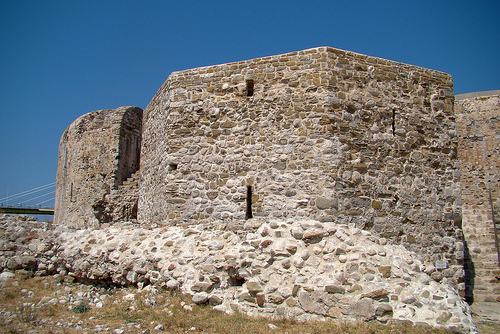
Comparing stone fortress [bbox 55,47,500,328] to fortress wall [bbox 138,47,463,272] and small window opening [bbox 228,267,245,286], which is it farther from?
small window opening [bbox 228,267,245,286]

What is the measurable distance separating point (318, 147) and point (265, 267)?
275 cm

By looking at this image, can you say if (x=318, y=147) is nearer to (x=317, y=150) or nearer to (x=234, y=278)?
(x=317, y=150)

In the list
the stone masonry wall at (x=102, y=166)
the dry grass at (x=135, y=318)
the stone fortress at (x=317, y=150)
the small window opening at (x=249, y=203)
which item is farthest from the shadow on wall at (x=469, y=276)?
the stone masonry wall at (x=102, y=166)

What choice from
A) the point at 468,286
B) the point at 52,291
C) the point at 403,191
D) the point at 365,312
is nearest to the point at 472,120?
the point at 468,286

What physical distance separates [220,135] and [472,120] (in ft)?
35.6

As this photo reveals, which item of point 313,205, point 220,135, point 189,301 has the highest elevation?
point 220,135

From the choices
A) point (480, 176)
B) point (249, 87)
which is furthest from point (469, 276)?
point (249, 87)

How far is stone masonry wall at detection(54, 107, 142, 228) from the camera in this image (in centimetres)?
1320

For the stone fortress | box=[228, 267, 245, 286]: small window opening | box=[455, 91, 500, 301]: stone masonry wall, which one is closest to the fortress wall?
Answer: the stone fortress

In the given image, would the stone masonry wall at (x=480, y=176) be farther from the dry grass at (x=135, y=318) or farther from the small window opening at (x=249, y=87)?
the small window opening at (x=249, y=87)

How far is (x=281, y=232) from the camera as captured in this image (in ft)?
24.7

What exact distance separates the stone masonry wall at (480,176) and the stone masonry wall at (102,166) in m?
11.3

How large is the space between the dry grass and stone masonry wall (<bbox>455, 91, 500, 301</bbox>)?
7.85m

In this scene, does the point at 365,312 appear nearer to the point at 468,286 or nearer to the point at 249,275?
the point at 249,275
